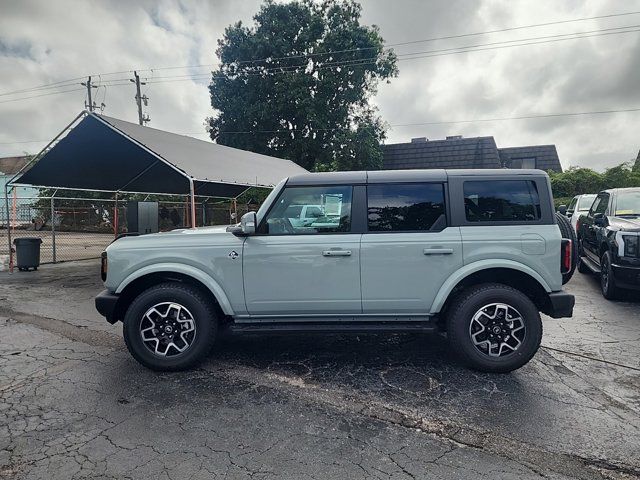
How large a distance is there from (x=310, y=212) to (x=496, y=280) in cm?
195

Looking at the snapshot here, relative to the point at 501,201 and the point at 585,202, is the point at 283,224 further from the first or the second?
the point at 585,202

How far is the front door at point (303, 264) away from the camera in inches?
153

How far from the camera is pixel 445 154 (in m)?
27.1

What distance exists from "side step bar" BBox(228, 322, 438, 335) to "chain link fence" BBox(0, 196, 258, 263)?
1300 cm

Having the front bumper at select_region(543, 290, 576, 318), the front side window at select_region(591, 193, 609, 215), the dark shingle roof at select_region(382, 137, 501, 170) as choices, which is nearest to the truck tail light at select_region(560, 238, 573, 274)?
the front bumper at select_region(543, 290, 576, 318)

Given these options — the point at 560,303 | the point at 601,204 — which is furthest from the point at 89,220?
the point at 560,303

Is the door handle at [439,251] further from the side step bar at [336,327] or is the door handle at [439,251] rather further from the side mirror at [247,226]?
the side mirror at [247,226]

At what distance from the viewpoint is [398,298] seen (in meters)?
3.92

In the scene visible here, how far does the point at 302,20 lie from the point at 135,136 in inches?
714

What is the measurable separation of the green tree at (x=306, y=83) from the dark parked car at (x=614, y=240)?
1635 cm

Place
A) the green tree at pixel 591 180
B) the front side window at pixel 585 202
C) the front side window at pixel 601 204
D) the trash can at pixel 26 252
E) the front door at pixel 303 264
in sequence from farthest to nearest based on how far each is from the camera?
the green tree at pixel 591 180
the front side window at pixel 585 202
the trash can at pixel 26 252
the front side window at pixel 601 204
the front door at pixel 303 264

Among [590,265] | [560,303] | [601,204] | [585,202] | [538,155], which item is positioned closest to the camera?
[560,303]

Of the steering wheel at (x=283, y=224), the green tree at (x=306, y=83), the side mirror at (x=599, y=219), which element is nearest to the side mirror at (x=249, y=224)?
the steering wheel at (x=283, y=224)

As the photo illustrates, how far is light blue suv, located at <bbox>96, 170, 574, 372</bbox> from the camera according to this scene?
12.6ft
